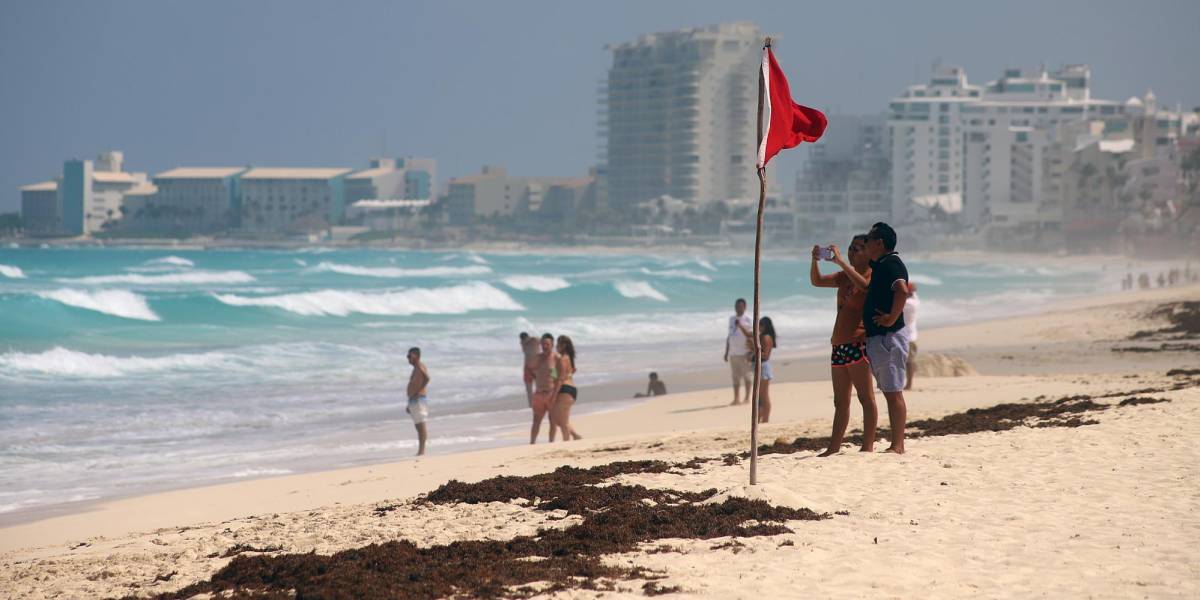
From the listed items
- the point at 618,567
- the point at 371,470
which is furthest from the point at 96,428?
the point at 618,567

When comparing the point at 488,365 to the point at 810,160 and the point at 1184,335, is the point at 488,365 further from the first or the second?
the point at 810,160

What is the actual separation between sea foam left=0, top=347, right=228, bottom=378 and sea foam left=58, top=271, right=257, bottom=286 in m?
42.6

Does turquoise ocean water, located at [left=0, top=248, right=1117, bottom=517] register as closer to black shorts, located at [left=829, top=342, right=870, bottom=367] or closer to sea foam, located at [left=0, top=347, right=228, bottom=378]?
sea foam, located at [left=0, top=347, right=228, bottom=378]

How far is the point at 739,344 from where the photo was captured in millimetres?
16094

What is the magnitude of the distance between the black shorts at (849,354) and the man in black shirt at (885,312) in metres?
0.14

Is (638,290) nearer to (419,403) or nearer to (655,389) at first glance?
(655,389)

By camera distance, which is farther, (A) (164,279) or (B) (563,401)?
(A) (164,279)

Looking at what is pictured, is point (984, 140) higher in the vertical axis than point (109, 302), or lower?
higher

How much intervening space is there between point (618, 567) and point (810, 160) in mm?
188110

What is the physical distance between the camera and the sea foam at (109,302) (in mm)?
44203

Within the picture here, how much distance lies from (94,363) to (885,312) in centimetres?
2019

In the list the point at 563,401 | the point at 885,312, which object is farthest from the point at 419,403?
the point at 885,312

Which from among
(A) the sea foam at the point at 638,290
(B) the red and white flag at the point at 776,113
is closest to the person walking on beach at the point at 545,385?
(B) the red and white flag at the point at 776,113

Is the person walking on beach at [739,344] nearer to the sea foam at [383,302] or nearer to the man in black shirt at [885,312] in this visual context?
the man in black shirt at [885,312]
